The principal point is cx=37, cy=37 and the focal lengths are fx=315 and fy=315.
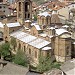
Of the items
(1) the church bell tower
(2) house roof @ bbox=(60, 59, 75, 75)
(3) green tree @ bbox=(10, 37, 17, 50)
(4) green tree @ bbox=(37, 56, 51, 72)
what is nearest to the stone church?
(3) green tree @ bbox=(10, 37, 17, 50)

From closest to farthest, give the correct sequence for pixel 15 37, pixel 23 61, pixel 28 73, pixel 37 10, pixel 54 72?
pixel 54 72, pixel 28 73, pixel 23 61, pixel 15 37, pixel 37 10

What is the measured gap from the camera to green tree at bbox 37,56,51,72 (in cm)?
3288

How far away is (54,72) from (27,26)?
2022cm

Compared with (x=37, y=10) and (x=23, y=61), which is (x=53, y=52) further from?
(x=37, y=10)

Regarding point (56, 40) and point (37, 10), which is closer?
point (56, 40)

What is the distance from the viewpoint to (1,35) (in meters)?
48.1

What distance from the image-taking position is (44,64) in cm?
3419

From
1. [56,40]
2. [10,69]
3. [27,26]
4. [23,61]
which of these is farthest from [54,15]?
[10,69]

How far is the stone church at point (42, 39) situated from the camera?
37.5m

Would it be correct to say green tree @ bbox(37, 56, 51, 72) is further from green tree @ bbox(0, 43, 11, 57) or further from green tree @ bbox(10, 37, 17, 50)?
green tree @ bbox(10, 37, 17, 50)

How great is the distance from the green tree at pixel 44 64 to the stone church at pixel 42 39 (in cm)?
123

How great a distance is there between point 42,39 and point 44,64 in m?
5.22

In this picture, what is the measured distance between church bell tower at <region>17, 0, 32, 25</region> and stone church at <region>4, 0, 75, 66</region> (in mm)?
1495

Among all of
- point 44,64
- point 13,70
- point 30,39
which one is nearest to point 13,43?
point 30,39
